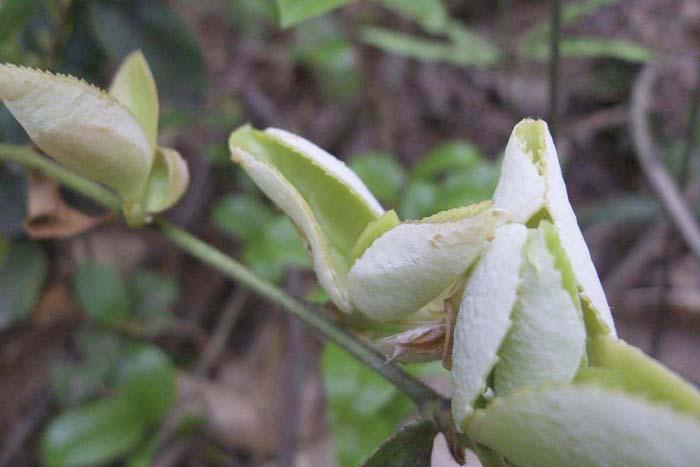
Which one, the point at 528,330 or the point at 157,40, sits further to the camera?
the point at 157,40

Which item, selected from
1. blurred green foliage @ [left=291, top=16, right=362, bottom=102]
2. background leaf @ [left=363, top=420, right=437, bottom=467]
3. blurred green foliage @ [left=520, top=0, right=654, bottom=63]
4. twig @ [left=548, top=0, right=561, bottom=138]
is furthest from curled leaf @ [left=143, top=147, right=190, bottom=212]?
blurred green foliage @ [left=291, top=16, right=362, bottom=102]

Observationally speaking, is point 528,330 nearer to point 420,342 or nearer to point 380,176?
point 420,342

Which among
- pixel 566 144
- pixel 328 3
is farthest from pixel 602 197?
pixel 328 3

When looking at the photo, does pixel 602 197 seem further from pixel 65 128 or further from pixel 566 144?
pixel 65 128

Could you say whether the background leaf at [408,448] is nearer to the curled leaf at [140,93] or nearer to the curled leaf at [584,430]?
the curled leaf at [584,430]

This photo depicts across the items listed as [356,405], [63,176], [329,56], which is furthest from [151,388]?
[329,56]

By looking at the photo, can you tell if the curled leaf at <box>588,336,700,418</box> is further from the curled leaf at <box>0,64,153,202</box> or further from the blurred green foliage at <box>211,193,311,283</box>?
the blurred green foliage at <box>211,193,311,283</box>
